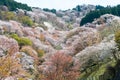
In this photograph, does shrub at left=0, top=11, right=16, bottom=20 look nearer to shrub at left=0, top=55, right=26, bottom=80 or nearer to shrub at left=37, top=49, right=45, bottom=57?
shrub at left=37, top=49, right=45, bottom=57

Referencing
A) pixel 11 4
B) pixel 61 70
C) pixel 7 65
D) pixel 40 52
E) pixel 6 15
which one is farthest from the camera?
pixel 11 4

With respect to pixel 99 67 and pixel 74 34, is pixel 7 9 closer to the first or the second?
pixel 74 34

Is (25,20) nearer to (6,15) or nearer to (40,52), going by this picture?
(6,15)

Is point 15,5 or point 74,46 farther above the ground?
point 74,46

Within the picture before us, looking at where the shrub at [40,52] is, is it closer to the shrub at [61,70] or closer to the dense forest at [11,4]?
the shrub at [61,70]

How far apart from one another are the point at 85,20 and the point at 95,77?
101518 millimetres

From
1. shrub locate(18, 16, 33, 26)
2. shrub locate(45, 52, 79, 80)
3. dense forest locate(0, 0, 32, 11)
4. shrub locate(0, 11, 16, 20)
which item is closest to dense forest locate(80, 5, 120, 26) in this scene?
shrub locate(18, 16, 33, 26)

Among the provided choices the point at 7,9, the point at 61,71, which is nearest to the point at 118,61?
the point at 61,71

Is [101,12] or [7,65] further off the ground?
[7,65]

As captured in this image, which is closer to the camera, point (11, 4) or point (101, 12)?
point (101, 12)

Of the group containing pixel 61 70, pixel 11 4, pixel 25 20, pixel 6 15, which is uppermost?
pixel 61 70

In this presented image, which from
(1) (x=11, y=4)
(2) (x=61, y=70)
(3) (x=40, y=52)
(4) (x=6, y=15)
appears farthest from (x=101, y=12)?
(2) (x=61, y=70)

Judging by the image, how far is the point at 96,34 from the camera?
7675 centimetres

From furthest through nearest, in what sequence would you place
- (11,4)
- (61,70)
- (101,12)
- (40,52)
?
(11,4) < (101,12) < (40,52) < (61,70)
